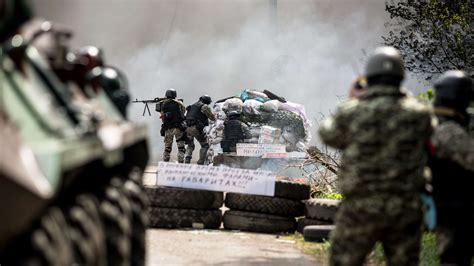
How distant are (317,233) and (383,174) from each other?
5.32 m

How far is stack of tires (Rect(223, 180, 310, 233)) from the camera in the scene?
13281mm

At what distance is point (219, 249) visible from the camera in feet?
37.6

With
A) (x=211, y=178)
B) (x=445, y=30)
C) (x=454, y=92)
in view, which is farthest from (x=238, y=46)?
(x=454, y=92)

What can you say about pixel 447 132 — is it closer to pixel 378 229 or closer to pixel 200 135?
pixel 378 229

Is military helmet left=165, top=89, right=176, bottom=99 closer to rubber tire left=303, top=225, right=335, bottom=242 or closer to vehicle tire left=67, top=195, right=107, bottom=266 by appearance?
rubber tire left=303, top=225, right=335, bottom=242

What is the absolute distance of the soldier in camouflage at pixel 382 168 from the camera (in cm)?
699

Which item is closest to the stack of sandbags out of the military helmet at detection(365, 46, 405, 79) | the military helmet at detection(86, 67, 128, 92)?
the military helmet at detection(86, 67, 128, 92)

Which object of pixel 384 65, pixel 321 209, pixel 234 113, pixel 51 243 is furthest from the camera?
pixel 234 113

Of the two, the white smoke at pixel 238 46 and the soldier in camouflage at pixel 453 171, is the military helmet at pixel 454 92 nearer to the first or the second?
the soldier in camouflage at pixel 453 171

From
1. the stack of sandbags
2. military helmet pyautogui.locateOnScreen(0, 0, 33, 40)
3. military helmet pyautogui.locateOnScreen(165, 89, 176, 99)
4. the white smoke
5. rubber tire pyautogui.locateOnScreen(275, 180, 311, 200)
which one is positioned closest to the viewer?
military helmet pyautogui.locateOnScreen(0, 0, 33, 40)

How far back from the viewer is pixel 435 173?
7652 mm

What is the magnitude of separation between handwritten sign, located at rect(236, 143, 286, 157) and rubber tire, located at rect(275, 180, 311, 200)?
836 cm

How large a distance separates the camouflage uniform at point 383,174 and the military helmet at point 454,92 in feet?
2.43

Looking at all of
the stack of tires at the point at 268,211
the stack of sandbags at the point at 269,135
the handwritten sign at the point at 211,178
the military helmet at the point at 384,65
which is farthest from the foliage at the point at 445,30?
the military helmet at the point at 384,65
